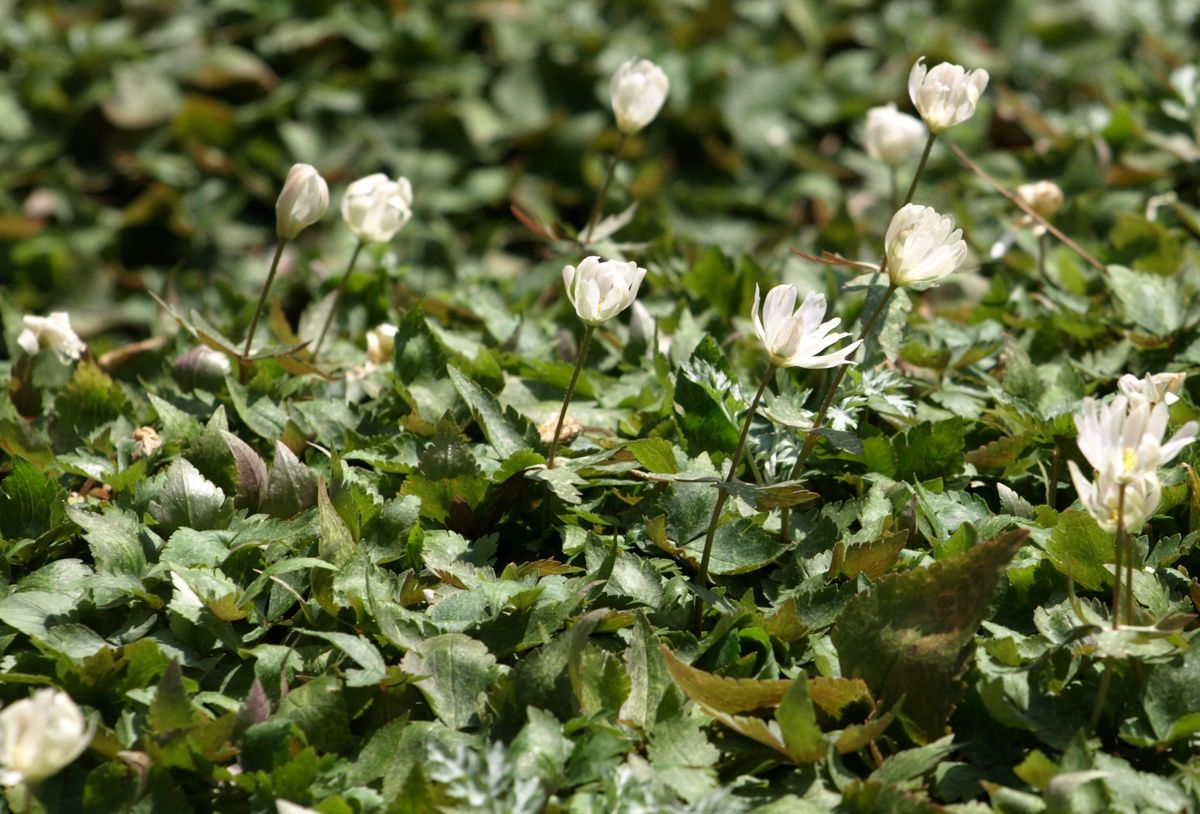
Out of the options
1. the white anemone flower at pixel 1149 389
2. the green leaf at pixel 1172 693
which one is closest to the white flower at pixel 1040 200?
the white anemone flower at pixel 1149 389

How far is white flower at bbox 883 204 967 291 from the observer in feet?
5.25

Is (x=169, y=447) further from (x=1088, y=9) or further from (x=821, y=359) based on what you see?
(x=1088, y=9)

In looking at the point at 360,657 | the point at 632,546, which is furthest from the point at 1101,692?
the point at 360,657

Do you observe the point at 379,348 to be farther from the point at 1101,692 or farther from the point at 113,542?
the point at 1101,692

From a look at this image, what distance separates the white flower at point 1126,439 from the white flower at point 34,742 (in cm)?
101

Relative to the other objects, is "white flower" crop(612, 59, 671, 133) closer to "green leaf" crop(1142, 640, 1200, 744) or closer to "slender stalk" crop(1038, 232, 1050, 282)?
"slender stalk" crop(1038, 232, 1050, 282)

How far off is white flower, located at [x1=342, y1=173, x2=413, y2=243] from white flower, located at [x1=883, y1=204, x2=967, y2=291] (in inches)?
33.6

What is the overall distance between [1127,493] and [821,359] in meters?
0.36

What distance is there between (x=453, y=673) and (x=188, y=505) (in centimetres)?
46

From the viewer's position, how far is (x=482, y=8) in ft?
15.8

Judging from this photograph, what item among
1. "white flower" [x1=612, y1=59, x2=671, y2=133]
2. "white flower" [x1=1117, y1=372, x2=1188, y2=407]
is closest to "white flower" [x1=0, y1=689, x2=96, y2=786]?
"white flower" [x1=1117, y1=372, x2=1188, y2=407]

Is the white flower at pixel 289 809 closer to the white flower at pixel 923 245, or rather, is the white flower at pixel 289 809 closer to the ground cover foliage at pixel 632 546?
the ground cover foliage at pixel 632 546

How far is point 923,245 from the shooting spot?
1.60 m

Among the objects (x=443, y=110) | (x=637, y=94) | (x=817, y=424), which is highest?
(x=637, y=94)
